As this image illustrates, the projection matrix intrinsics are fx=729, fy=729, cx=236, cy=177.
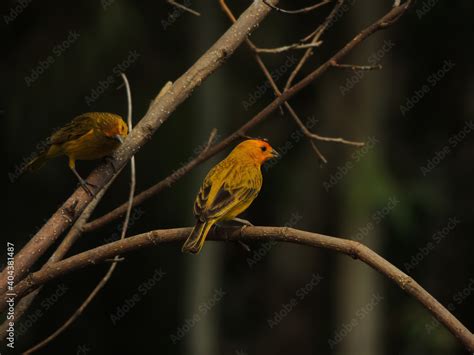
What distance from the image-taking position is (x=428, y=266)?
1252 centimetres

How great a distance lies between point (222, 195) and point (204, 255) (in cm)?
689

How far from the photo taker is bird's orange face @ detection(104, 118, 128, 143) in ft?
14.1

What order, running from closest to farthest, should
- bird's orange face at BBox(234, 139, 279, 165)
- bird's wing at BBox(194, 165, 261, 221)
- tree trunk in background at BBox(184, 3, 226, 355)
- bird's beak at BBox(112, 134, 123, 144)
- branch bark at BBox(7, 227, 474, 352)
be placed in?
branch bark at BBox(7, 227, 474, 352)
bird's wing at BBox(194, 165, 261, 221)
bird's beak at BBox(112, 134, 123, 144)
bird's orange face at BBox(234, 139, 279, 165)
tree trunk in background at BBox(184, 3, 226, 355)

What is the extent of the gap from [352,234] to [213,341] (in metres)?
2.73

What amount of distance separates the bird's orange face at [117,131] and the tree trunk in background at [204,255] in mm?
6083

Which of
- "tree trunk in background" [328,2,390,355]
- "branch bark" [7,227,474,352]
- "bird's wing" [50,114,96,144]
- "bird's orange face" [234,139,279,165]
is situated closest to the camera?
"branch bark" [7,227,474,352]

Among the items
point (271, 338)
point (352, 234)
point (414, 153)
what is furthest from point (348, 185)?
point (271, 338)

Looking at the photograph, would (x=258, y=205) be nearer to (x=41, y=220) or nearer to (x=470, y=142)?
(x=470, y=142)

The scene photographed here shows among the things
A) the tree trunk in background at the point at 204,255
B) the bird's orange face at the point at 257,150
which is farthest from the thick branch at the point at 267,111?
the tree trunk in background at the point at 204,255

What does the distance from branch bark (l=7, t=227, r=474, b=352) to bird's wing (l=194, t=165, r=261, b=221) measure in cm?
69

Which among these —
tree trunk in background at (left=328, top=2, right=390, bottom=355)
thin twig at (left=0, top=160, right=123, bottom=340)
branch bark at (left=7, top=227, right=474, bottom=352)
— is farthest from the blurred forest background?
branch bark at (left=7, top=227, right=474, bottom=352)

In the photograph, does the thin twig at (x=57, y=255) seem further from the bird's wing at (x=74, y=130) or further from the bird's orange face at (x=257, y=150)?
the bird's orange face at (x=257, y=150)

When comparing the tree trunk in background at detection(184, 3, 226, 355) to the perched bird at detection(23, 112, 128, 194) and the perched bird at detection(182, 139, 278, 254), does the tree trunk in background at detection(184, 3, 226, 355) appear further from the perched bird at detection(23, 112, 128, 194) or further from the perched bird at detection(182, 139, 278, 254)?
the perched bird at detection(23, 112, 128, 194)

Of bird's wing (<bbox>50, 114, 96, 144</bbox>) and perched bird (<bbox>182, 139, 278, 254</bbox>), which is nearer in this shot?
perched bird (<bbox>182, 139, 278, 254</bbox>)
